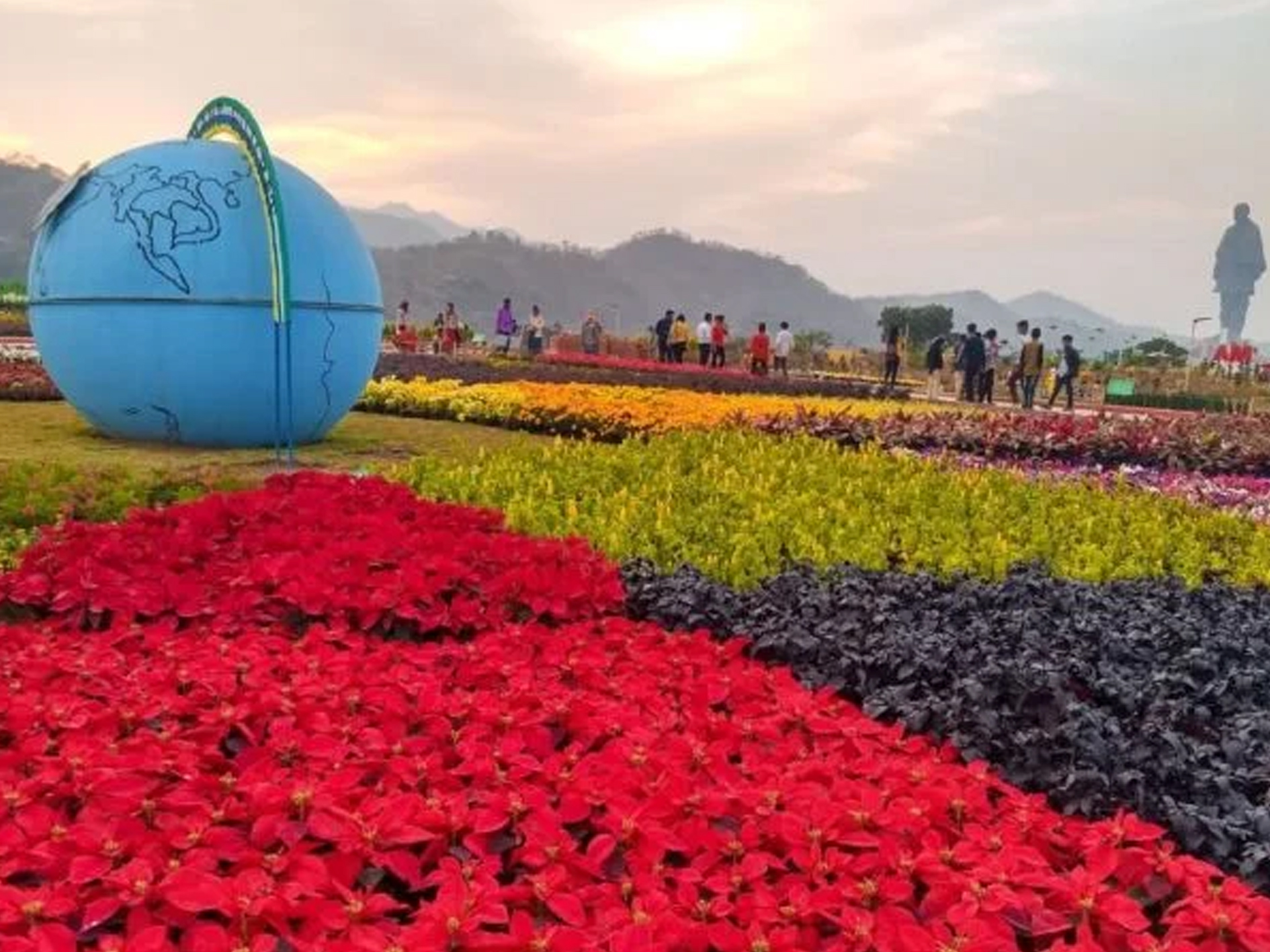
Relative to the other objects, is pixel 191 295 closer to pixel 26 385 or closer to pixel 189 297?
pixel 189 297

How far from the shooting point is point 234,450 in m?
11.8

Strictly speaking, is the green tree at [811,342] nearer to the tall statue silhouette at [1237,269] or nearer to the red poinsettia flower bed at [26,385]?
the red poinsettia flower bed at [26,385]

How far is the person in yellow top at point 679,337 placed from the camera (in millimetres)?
33156

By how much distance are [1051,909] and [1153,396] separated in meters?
34.1

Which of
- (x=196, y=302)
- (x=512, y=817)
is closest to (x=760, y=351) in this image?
(x=196, y=302)

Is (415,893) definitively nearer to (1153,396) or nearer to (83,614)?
(83,614)

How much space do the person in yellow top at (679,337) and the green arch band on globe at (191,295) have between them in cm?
2142

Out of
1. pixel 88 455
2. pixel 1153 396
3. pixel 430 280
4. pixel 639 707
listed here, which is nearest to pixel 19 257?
pixel 430 280

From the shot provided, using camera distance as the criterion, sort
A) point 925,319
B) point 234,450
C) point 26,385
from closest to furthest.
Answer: point 234,450 → point 26,385 → point 925,319

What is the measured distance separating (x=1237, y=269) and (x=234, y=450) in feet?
566

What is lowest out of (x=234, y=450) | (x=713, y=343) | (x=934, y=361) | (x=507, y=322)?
(x=234, y=450)

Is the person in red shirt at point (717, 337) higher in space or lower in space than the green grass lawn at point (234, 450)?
higher

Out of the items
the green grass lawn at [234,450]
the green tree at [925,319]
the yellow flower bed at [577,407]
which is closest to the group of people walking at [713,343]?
the yellow flower bed at [577,407]

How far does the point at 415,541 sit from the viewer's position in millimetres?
5684
